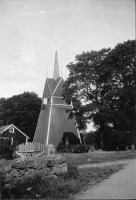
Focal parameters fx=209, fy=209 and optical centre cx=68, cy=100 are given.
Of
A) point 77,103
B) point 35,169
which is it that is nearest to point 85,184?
point 35,169

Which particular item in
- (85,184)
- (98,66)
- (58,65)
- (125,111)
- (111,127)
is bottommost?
(85,184)

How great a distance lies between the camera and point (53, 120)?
30.9 meters

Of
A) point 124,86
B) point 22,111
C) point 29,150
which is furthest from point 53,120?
point 22,111

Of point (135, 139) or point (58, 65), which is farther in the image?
point (58, 65)

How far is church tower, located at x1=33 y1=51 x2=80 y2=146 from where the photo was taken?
2972 centimetres

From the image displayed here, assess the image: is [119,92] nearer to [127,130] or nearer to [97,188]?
[127,130]

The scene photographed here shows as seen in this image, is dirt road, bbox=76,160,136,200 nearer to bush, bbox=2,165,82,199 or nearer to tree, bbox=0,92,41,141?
bush, bbox=2,165,82,199

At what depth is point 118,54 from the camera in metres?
25.7

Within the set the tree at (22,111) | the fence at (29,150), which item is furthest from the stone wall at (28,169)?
the tree at (22,111)

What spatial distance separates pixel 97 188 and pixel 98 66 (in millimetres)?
21870

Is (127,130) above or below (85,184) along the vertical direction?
above

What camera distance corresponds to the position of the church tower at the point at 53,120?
97.5 ft

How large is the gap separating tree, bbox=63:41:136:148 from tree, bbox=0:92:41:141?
63.4ft

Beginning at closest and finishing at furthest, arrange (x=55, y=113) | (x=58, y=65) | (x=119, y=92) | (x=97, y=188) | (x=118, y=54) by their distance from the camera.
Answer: (x=97, y=188) < (x=119, y=92) < (x=118, y=54) < (x=55, y=113) < (x=58, y=65)
